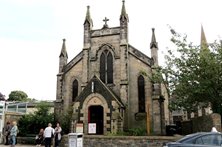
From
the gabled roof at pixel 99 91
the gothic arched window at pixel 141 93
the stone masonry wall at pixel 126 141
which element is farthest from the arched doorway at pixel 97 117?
the stone masonry wall at pixel 126 141

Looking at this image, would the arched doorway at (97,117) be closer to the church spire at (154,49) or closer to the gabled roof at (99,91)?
the gabled roof at (99,91)

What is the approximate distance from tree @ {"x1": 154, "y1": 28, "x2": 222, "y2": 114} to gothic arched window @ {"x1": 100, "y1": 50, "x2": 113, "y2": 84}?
8755 mm

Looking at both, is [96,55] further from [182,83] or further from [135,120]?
[182,83]

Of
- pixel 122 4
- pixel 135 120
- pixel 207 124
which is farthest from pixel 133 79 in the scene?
pixel 207 124

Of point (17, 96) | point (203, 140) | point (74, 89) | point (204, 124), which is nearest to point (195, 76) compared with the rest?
point (204, 124)

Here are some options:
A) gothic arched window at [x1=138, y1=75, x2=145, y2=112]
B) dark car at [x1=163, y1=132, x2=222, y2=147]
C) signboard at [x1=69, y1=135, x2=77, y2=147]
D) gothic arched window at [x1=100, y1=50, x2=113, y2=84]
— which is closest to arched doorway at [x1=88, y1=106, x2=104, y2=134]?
gothic arched window at [x1=100, y1=50, x2=113, y2=84]

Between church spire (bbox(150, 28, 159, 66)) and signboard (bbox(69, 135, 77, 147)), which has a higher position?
church spire (bbox(150, 28, 159, 66))

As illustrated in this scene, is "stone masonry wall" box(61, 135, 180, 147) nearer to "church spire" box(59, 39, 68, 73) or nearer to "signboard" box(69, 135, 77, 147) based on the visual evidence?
"signboard" box(69, 135, 77, 147)

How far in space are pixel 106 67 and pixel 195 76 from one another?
1240cm

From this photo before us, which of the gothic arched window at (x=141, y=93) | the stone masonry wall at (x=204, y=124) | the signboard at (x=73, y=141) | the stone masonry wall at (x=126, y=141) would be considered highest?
the gothic arched window at (x=141, y=93)

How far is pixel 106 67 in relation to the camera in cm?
3028

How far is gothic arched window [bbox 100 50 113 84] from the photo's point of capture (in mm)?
30041

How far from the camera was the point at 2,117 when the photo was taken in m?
23.9

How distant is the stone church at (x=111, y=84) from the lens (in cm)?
2655
